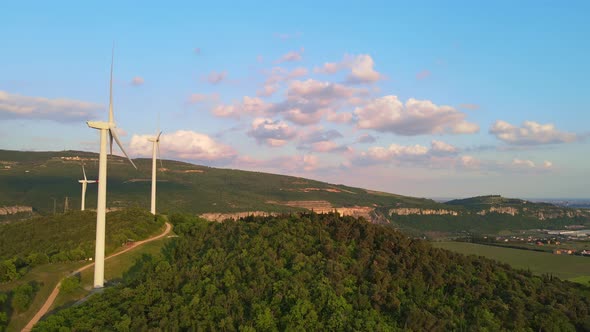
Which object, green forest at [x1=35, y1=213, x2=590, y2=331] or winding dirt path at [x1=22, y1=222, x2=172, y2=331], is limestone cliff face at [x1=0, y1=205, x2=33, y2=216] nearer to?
winding dirt path at [x1=22, y1=222, x2=172, y2=331]

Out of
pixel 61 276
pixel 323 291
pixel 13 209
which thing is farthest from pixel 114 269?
pixel 13 209

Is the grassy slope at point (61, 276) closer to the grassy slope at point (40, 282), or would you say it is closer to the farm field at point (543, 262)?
the grassy slope at point (40, 282)

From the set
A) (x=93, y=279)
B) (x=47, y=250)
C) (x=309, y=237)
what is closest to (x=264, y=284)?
(x=309, y=237)

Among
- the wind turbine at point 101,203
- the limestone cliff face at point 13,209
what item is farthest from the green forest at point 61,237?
the limestone cliff face at point 13,209

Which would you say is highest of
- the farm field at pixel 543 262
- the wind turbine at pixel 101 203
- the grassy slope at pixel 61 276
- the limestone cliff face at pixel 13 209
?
the wind turbine at pixel 101 203

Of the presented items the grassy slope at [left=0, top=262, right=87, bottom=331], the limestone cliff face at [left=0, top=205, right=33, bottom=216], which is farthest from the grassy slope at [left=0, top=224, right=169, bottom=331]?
the limestone cliff face at [left=0, top=205, right=33, bottom=216]

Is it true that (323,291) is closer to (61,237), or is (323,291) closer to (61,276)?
(61,276)
